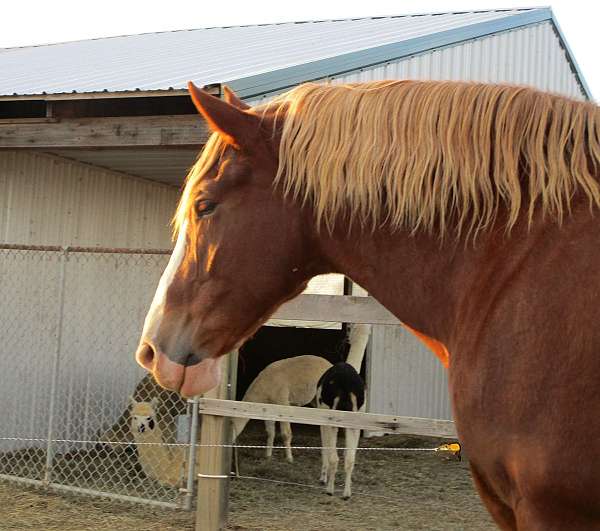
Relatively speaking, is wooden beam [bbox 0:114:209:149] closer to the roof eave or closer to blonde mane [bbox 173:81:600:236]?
the roof eave

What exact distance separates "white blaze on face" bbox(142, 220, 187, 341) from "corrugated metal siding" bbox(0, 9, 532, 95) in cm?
438

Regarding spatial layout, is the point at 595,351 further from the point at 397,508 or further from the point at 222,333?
the point at 397,508

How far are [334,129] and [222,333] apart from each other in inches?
24.9

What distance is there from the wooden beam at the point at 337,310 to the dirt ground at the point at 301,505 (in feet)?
6.16

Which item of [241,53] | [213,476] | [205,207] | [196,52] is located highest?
[196,52]

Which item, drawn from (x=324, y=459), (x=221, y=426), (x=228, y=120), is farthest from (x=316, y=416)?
(x=228, y=120)

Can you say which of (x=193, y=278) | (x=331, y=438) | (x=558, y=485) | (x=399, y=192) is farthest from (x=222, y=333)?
(x=331, y=438)

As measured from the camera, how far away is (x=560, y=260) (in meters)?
1.67

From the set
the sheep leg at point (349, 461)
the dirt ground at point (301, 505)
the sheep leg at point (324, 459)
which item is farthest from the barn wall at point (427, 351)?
the sheep leg at point (349, 461)

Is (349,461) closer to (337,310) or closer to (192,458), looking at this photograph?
(192,458)

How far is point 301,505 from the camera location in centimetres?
683

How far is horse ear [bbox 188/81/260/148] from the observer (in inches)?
82.3

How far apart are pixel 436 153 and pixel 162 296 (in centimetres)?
84

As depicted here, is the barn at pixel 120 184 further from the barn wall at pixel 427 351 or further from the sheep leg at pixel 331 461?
the sheep leg at pixel 331 461
